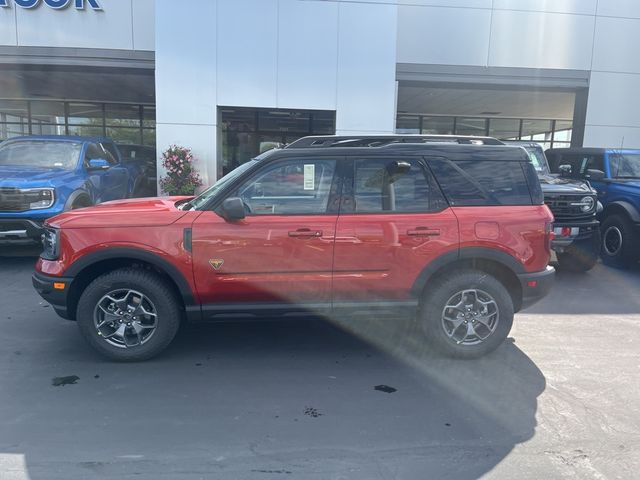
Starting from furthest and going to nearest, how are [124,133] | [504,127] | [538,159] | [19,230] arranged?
[504,127], [124,133], [538,159], [19,230]

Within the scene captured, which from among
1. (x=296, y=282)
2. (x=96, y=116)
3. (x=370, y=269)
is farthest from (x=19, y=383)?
(x=96, y=116)

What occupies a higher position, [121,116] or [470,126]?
[470,126]

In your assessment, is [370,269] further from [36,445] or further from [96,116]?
[96,116]

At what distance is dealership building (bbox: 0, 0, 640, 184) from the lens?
454 inches

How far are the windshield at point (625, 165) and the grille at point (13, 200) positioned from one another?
31.6 ft

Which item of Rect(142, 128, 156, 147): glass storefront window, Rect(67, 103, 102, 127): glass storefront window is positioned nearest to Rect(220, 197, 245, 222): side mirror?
Rect(142, 128, 156, 147): glass storefront window

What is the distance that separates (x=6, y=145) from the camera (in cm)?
853

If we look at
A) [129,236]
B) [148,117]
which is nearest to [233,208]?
[129,236]

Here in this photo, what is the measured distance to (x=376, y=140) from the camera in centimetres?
459

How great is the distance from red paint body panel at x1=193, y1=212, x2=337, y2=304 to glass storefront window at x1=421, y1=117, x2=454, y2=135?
18.0 meters

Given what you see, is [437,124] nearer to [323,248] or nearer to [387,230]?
[387,230]

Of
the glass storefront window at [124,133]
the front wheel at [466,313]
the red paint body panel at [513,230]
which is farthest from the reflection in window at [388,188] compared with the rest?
the glass storefront window at [124,133]

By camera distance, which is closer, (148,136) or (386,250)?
(386,250)

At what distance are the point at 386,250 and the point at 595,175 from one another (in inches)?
246
